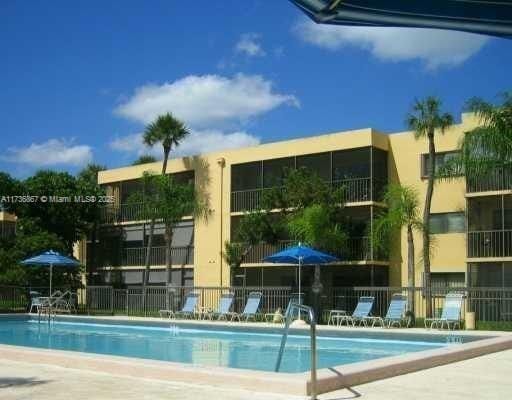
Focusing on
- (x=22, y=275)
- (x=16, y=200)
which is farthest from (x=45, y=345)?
(x=16, y=200)

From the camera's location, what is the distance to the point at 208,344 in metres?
17.1

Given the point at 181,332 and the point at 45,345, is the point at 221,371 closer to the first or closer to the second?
the point at 45,345

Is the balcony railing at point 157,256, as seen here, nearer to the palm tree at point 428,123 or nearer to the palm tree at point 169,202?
the palm tree at point 169,202

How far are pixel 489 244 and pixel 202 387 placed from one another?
18860 millimetres

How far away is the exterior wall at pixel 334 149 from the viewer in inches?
1024

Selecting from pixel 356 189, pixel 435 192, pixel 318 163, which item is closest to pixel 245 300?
pixel 356 189

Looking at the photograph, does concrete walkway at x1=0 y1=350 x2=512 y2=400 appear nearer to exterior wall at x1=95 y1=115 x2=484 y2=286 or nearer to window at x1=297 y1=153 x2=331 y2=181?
exterior wall at x1=95 y1=115 x2=484 y2=286

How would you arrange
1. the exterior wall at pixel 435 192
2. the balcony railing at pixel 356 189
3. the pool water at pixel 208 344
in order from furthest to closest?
the balcony railing at pixel 356 189 → the exterior wall at pixel 435 192 → the pool water at pixel 208 344

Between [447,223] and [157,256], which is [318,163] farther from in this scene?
[157,256]

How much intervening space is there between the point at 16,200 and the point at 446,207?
19675 millimetres

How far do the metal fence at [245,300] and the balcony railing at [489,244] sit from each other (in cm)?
140

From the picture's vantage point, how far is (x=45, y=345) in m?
16.8

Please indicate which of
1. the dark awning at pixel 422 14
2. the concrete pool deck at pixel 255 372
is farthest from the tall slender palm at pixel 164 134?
the dark awning at pixel 422 14

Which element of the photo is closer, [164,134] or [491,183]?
[491,183]
